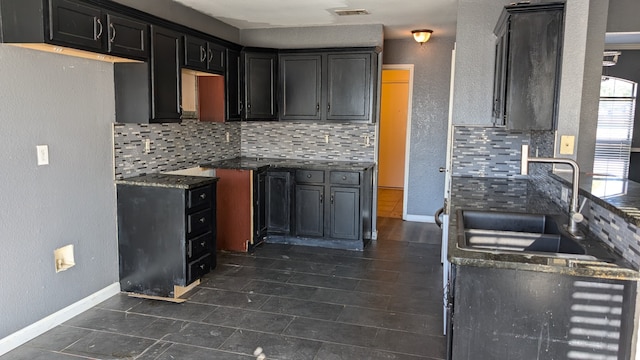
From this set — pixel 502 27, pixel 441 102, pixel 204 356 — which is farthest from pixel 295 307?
pixel 441 102

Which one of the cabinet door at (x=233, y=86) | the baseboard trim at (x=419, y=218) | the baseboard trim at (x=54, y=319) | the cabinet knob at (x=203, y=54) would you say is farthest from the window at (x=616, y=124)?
the baseboard trim at (x=54, y=319)

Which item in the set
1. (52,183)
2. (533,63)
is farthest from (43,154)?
(533,63)

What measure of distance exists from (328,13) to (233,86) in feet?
3.94

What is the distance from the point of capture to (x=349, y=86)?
502 cm

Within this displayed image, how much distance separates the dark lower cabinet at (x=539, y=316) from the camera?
1620 mm

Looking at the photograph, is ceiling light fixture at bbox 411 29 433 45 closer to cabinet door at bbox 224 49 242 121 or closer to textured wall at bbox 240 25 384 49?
textured wall at bbox 240 25 384 49

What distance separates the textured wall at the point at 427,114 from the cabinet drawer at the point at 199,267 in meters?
3.32

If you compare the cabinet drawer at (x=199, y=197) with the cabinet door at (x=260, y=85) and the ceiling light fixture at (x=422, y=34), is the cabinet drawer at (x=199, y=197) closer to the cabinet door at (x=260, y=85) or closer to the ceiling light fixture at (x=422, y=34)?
the cabinet door at (x=260, y=85)

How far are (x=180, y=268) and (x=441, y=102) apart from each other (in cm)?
404

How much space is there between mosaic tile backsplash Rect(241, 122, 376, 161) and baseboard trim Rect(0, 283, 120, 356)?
101 inches

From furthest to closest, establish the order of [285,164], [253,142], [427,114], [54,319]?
[427,114] < [253,142] < [285,164] < [54,319]

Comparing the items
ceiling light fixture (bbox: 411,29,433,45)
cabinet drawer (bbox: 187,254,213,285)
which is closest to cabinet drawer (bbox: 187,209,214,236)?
cabinet drawer (bbox: 187,254,213,285)

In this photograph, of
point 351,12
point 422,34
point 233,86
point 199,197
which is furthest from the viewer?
point 422,34

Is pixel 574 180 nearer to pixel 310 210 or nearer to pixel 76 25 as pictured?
pixel 76 25
